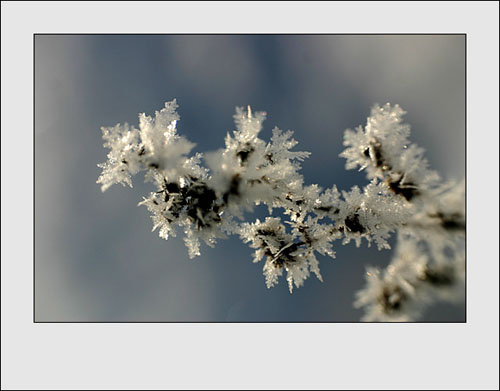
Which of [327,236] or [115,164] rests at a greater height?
[115,164]

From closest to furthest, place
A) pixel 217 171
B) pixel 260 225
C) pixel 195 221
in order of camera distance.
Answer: pixel 217 171 < pixel 195 221 < pixel 260 225

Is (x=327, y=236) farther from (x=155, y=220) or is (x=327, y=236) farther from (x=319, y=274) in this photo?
(x=155, y=220)

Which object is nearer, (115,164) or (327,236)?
(115,164)

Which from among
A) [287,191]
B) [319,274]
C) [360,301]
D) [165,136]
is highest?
[165,136]

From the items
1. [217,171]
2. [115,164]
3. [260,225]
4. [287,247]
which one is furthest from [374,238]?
[115,164]

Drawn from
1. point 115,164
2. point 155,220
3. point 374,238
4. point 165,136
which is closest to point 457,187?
point 374,238

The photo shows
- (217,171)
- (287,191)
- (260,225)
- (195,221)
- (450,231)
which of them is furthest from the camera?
(260,225)
